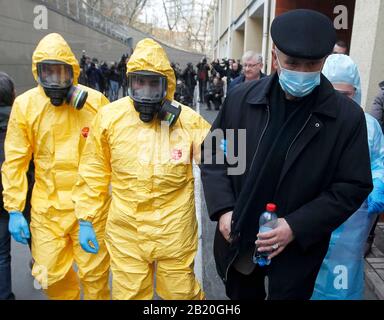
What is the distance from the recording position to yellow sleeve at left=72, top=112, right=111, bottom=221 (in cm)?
222

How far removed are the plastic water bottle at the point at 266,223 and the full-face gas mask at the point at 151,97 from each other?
772 millimetres

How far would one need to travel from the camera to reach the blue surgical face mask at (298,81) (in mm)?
1582

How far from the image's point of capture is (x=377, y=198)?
215 cm

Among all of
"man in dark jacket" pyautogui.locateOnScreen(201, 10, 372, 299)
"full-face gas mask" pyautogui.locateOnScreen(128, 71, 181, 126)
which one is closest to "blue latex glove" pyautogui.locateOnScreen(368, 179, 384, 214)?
"man in dark jacket" pyautogui.locateOnScreen(201, 10, 372, 299)

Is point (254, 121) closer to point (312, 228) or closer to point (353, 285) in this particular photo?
point (312, 228)

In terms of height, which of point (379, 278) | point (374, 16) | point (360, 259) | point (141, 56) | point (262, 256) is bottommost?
point (379, 278)

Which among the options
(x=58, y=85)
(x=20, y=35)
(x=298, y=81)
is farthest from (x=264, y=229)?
(x=20, y=35)

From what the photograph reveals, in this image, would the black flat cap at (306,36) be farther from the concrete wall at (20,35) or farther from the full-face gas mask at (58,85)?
the concrete wall at (20,35)

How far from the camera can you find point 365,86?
4.45 meters

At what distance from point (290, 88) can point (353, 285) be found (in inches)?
56.3

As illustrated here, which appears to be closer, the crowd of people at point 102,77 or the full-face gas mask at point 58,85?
the full-face gas mask at point 58,85

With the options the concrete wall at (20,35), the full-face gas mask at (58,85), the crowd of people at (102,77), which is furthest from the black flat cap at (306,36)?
the crowd of people at (102,77)
